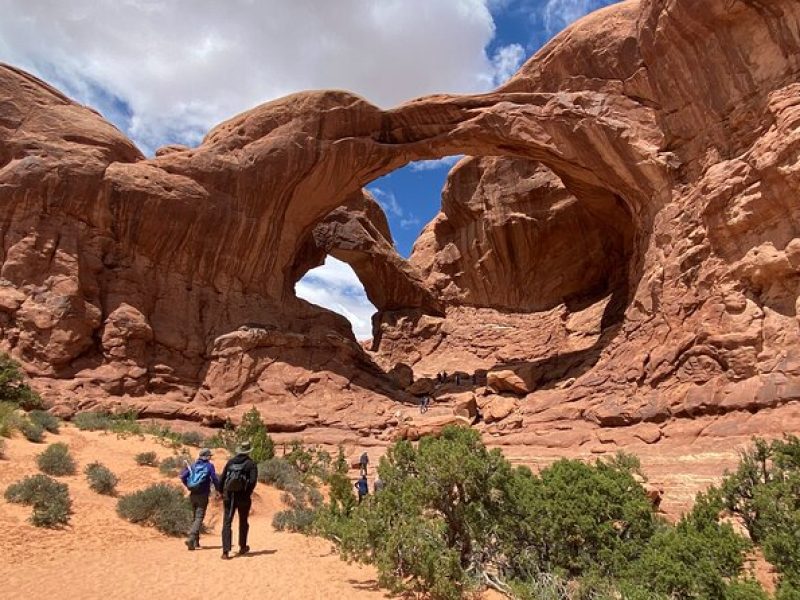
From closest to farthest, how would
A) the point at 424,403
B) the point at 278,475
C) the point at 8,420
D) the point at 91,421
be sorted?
the point at 8,420, the point at 278,475, the point at 91,421, the point at 424,403

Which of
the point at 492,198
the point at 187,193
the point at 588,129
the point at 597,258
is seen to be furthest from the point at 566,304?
the point at 187,193

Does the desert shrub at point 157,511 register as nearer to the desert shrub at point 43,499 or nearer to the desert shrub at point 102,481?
the desert shrub at point 102,481

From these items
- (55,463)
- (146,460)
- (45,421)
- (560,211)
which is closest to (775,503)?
(55,463)

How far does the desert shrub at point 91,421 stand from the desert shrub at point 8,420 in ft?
6.15

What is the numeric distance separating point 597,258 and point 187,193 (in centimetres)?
1978

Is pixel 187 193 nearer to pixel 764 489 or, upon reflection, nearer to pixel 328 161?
pixel 328 161

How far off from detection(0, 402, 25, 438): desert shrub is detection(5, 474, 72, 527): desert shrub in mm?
4012

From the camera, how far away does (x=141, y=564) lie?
697cm

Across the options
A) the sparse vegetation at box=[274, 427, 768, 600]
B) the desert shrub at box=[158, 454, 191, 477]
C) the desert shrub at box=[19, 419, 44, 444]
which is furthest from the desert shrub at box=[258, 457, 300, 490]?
the sparse vegetation at box=[274, 427, 768, 600]

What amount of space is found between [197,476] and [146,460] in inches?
246

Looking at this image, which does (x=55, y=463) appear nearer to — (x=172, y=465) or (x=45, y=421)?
(x=172, y=465)

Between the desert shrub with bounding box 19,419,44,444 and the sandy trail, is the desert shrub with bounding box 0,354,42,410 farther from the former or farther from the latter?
the sandy trail

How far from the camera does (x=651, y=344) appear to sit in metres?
17.2

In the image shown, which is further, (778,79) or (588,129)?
(588,129)
